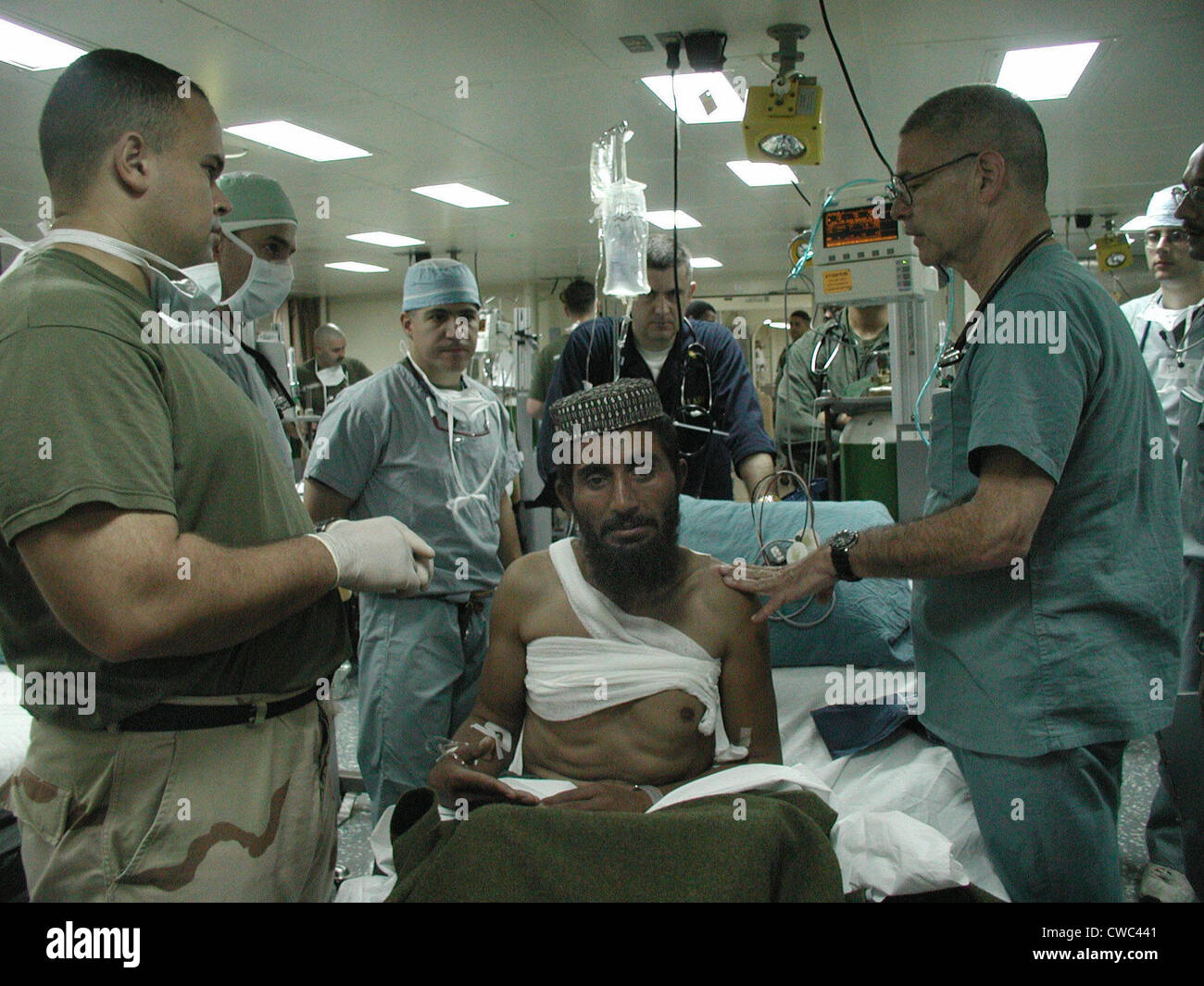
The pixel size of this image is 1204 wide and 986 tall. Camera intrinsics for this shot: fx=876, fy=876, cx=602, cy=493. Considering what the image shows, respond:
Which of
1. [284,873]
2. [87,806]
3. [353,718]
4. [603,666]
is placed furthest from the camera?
[353,718]

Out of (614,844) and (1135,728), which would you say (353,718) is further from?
(1135,728)

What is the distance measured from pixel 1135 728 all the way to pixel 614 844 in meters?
0.84

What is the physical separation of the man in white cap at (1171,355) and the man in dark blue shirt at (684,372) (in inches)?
45.1

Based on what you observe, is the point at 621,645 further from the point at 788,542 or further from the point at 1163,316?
the point at 1163,316

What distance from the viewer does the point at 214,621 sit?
1004 mm

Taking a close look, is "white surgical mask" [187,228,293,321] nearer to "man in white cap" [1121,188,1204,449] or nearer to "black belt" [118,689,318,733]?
"black belt" [118,689,318,733]

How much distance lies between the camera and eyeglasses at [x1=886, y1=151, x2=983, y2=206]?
1.54m

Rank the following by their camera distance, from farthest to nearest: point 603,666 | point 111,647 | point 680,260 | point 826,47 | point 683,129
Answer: point 683,129 < point 826,47 < point 680,260 < point 603,666 < point 111,647

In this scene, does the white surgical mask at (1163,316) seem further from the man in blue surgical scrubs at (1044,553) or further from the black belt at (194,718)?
the black belt at (194,718)

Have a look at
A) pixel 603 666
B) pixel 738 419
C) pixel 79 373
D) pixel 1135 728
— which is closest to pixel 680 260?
pixel 738 419

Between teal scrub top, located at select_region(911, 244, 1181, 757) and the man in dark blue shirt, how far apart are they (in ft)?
4.27

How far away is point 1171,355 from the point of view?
9.57 ft

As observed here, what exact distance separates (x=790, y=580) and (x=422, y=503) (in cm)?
118

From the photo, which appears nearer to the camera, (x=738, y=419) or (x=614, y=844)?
(x=614, y=844)
